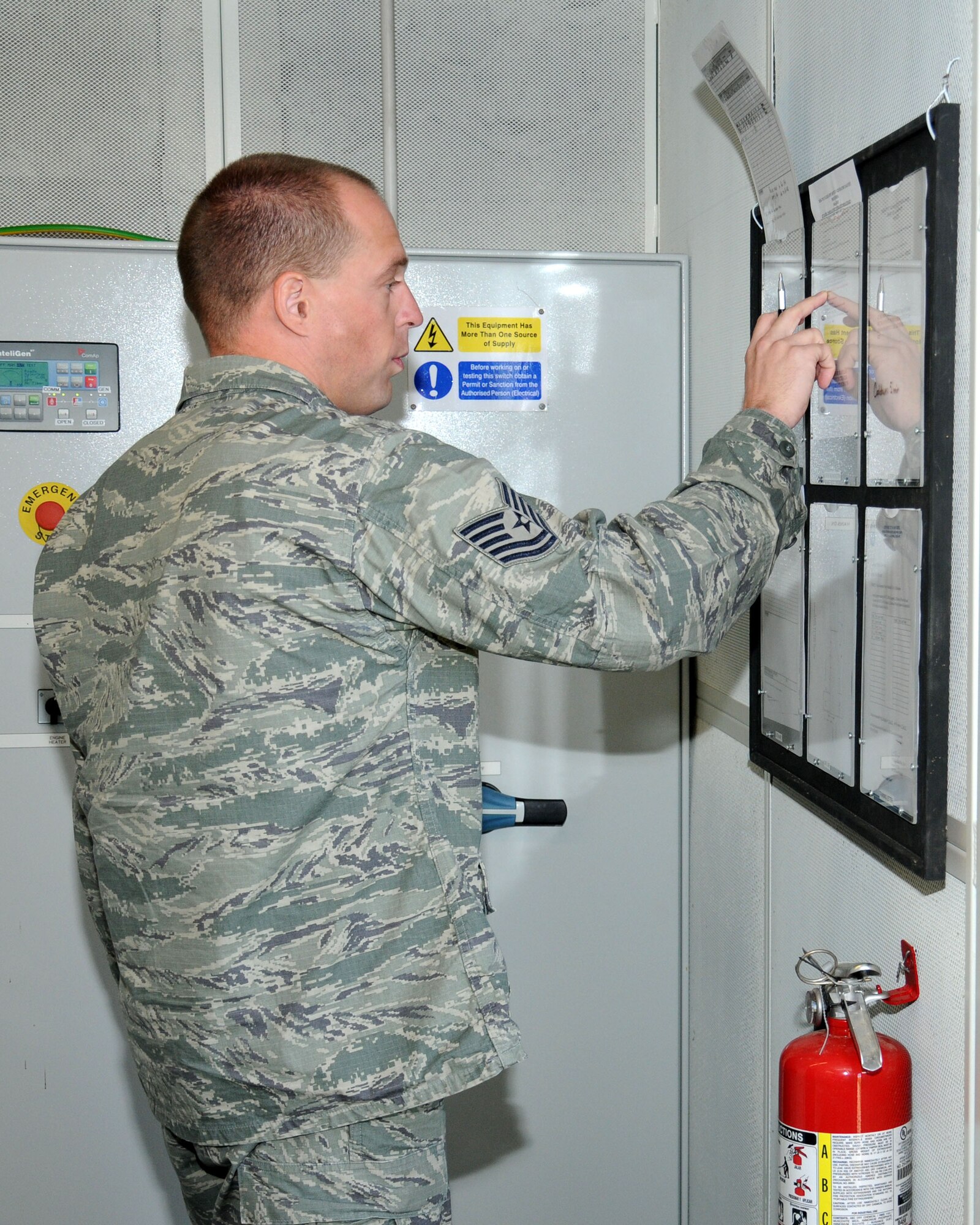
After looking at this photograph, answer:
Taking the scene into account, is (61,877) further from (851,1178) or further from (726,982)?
(851,1178)

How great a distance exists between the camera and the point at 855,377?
3.81ft

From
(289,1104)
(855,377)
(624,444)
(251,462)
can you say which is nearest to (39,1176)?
(289,1104)

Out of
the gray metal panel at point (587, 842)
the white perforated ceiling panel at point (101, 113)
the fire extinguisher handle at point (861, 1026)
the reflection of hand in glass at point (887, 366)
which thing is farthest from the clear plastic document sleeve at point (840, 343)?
the white perforated ceiling panel at point (101, 113)

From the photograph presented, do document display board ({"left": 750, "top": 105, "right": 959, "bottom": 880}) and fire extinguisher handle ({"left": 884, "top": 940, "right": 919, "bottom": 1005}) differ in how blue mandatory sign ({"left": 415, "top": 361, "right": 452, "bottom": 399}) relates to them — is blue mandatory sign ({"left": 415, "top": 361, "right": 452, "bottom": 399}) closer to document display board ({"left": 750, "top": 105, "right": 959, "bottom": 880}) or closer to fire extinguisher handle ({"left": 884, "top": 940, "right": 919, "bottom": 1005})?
document display board ({"left": 750, "top": 105, "right": 959, "bottom": 880})

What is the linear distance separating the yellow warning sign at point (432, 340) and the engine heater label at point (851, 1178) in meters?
1.24

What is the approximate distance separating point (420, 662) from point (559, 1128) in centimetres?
111

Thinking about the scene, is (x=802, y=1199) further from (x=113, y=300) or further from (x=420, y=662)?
(x=113, y=300)

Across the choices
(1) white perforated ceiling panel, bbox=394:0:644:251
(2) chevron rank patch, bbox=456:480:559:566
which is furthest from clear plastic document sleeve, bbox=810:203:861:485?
(1) white perforated ceiling panel, bbox=394:0:644:251

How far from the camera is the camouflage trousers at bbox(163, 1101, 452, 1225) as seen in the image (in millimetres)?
1097

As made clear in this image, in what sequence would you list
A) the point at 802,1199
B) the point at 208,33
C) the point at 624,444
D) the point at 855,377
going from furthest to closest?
1. the point at 208,33
2. the point at 624,444
3. the point at 855,377
4. the point at 802,1199

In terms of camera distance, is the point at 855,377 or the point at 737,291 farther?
the point at 737,291

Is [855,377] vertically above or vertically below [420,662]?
above

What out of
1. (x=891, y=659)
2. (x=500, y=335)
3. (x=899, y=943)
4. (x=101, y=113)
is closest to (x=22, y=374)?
(x=101, y=113)

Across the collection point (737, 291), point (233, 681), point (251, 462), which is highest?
point (737, 291)
